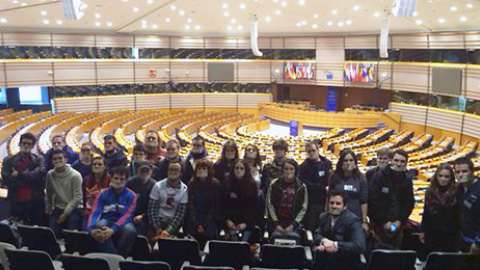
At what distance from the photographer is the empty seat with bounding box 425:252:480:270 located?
14.7 feet

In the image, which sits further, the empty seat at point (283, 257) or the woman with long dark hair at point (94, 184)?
the woman with long dark hair at point (94, 184)

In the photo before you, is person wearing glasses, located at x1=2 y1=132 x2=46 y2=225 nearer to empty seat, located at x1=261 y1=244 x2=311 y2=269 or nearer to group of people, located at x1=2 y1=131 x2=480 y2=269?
group of people, located at x1=2 y1=131 x2=480 y2=269

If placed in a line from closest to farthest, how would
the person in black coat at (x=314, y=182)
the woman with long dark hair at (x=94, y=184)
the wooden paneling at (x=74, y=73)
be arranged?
the woman with long dark hair at (x=94, y=184) < the person in black coat at (x=314, y=182) < the wooden paneling at (x=74, y=73)

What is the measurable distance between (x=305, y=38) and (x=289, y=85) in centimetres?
404

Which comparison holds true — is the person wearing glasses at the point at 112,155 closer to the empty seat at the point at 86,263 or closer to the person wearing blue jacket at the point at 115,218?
the person wearing blue jacket at the point at 115,218

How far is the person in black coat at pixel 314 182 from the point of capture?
20.6ft

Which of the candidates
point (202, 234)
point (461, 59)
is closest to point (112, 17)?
point (461, 59)

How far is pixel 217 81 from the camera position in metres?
30.8

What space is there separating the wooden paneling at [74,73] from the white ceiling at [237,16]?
2.08m

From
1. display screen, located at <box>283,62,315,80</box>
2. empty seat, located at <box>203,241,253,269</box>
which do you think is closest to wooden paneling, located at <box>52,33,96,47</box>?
display screen, located at <box>283,62,315,80</box>

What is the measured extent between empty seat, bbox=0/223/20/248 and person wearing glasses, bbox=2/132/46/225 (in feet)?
2.74

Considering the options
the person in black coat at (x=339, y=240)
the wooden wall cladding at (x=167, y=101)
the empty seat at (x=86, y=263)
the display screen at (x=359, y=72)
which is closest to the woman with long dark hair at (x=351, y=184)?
the person in black coat at (x=339, y=240)

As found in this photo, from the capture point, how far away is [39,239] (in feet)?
17.4

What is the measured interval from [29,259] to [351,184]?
387 centimetres
